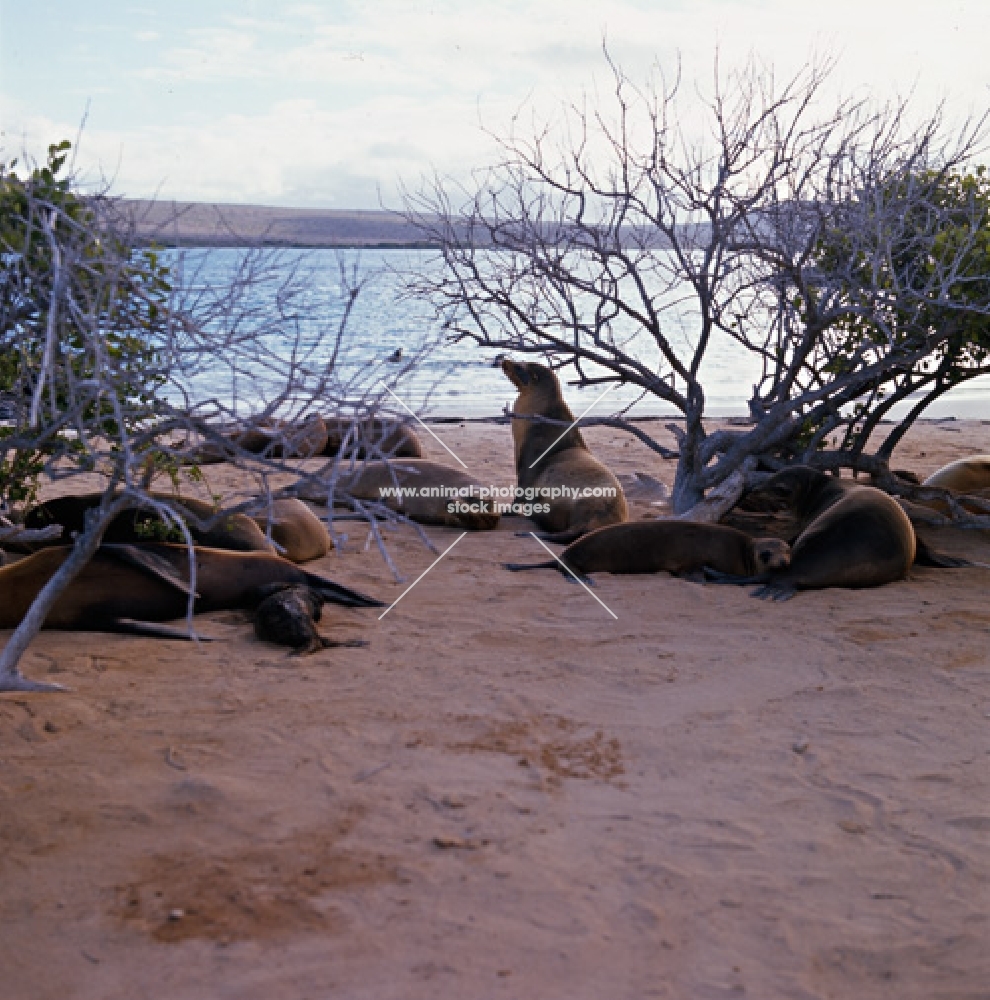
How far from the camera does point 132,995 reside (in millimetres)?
2633

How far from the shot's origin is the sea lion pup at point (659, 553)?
6.61 metres

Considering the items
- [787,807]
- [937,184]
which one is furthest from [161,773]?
[937,184]

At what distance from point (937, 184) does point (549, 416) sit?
3220 millimetres

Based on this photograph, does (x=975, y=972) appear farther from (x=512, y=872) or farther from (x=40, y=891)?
(x=40, y=891)

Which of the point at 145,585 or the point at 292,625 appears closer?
the point at 292,625

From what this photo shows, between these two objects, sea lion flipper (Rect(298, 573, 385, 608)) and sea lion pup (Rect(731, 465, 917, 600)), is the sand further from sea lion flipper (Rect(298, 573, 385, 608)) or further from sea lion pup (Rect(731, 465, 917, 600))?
sea lion pup (Rect(731, 465, 917, 600))

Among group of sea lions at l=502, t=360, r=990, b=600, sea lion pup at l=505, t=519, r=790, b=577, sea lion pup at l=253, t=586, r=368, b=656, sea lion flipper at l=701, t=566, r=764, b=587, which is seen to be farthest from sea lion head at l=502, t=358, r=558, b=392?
sea lion pup at l=253, t=586, r=368, b=656

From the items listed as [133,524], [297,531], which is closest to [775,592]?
[297,531]

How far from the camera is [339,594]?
584cm

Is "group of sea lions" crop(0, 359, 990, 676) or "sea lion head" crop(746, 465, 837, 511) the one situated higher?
"sea lion head" crop(746, 465, 837, 511)

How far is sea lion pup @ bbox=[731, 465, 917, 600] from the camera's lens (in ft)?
20.7

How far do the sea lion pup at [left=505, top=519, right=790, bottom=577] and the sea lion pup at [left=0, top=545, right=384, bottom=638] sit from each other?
137 centimetres

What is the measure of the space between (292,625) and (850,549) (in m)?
3.15

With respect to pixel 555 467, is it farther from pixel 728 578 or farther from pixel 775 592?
pixel 775 592
